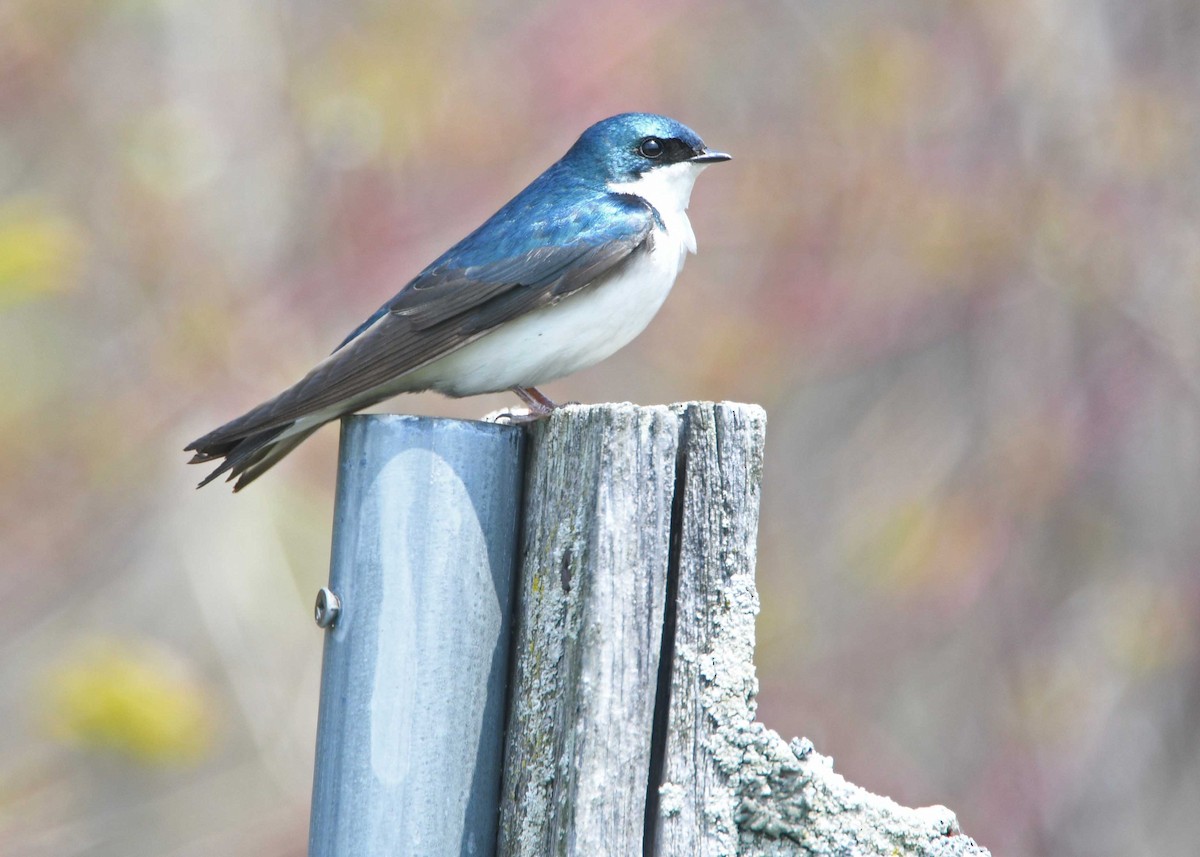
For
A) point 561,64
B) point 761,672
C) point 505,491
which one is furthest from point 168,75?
point 505,491

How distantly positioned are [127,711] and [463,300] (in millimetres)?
2019

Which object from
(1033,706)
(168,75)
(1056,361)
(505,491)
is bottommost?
(505,491)

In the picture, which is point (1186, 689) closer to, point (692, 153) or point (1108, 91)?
point (1108, 91)

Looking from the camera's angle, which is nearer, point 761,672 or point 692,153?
point 692,153

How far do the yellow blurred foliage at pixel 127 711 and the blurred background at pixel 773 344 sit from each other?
6.6 inches

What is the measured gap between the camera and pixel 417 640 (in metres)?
1.43

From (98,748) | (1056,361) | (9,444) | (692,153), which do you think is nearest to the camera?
(692,153)

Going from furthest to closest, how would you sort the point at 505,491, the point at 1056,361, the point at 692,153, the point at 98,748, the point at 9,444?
the point at 1056,361 → the point at 9,444 → the point at 98,748 → the point at 692,153 → the point at 505,491

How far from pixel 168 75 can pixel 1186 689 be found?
400 cm

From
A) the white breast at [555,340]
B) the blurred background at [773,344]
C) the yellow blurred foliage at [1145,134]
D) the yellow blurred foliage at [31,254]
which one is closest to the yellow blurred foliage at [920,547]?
the blurred background at [773,344]

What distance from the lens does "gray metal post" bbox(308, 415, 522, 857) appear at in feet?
4.64

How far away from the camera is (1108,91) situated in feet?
15.4

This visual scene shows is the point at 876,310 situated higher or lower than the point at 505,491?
higher

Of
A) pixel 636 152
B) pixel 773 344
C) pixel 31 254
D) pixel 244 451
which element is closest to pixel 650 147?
pixel 636 152
